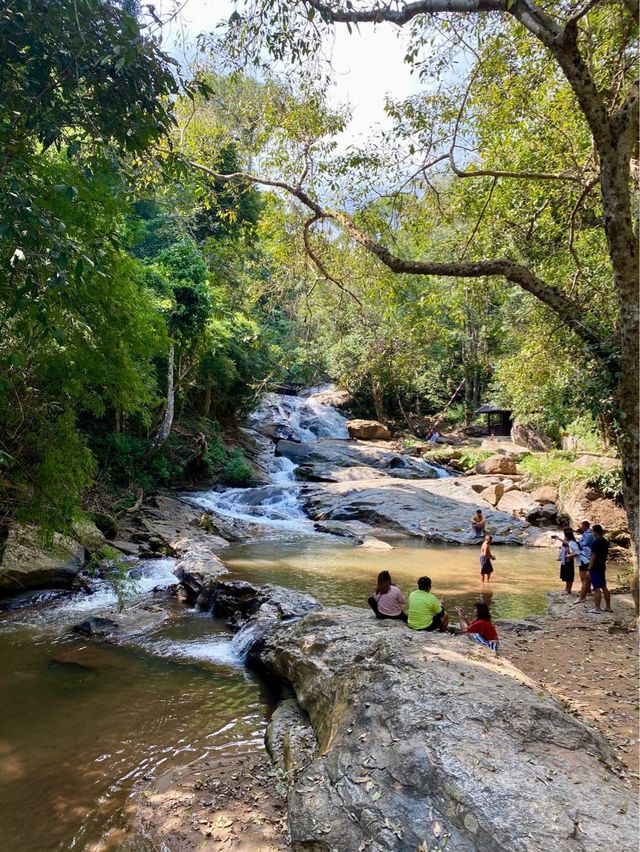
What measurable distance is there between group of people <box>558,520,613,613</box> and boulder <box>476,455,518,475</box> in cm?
1375

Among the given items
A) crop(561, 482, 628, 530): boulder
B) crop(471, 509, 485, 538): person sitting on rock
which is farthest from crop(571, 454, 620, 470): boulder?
crop(471, 509, 485, 538): person sitting on rock

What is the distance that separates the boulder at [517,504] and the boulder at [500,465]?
3.62 m

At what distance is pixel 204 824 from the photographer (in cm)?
416

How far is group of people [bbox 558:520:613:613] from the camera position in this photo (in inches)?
373

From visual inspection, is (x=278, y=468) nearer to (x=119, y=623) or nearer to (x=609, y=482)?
(x=609, y=482)

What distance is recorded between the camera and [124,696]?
6.34 metres

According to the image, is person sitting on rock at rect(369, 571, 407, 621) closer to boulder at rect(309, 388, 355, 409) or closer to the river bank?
the river bank

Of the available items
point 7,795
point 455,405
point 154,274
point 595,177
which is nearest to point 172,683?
point 7,795

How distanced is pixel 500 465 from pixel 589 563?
15401 mm

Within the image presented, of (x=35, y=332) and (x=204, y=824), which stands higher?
(x=35, y=332)

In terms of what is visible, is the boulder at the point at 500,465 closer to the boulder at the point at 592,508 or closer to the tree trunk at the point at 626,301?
the boulder at the point at 592,508

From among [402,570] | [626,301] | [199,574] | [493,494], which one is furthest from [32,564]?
[493,494]

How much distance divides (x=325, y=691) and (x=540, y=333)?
11.0m

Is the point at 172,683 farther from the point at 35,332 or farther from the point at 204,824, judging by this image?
the point at 35,332
